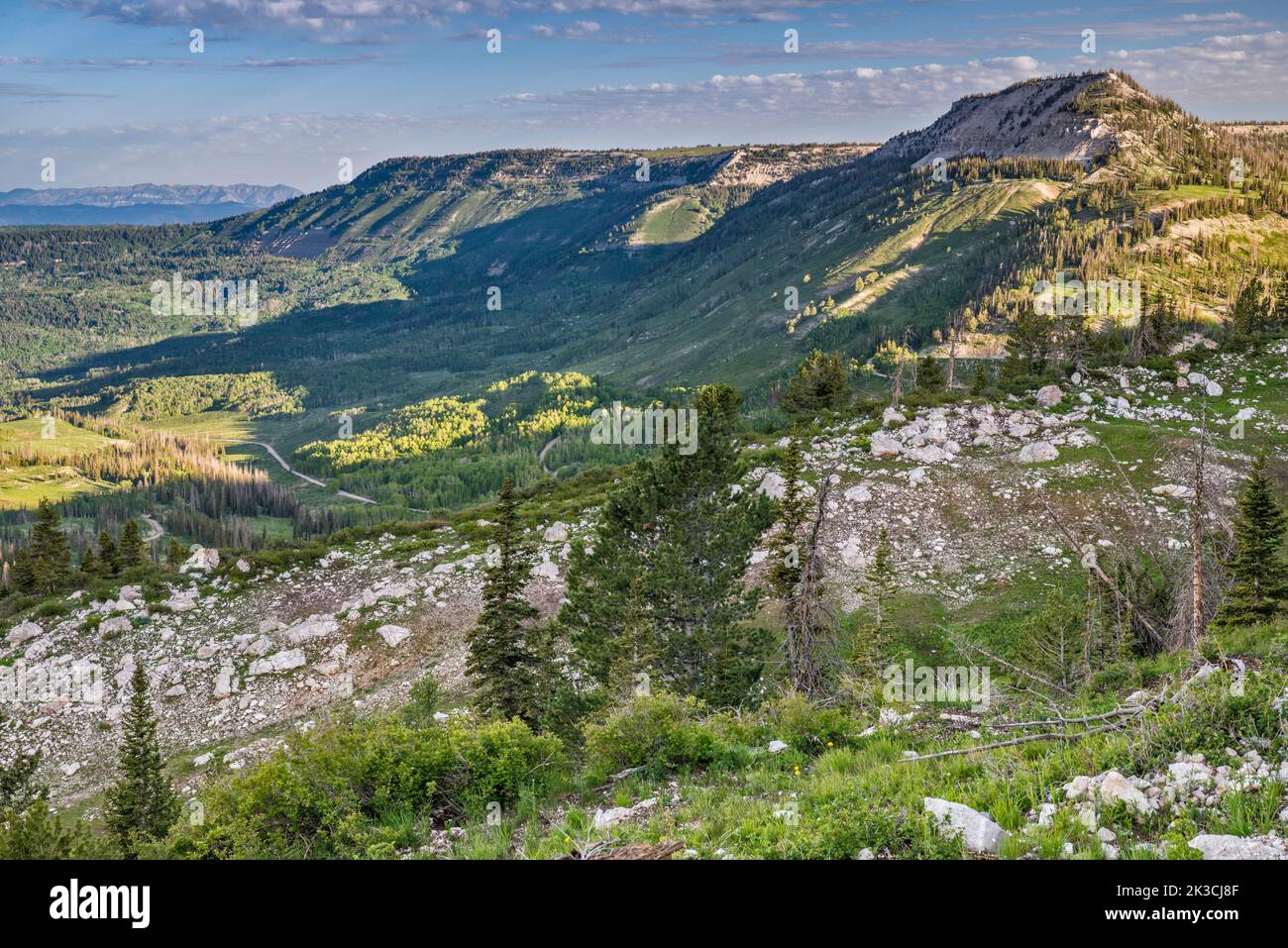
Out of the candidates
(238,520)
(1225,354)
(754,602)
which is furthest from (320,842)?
(238,520)

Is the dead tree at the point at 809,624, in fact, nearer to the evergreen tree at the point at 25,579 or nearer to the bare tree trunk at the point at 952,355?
the bare tree trunk at the point at 952,355

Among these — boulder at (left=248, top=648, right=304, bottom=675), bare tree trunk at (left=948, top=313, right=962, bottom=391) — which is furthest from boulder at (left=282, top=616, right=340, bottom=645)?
bare tree trunk at (left=948, top=313, right=962, bottom=391)

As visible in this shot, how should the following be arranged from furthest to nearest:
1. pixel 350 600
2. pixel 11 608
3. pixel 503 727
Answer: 1. pixel 11 608
2. pixel 350 600
3. pixel 503 727

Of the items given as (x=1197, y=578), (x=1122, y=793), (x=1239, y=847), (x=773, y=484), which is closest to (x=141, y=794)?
(x=1122, y=793)

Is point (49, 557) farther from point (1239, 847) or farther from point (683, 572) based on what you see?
point (1239, 847)

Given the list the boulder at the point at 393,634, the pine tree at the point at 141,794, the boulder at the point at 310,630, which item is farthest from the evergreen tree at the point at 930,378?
the pine tree at the point at 141,794
